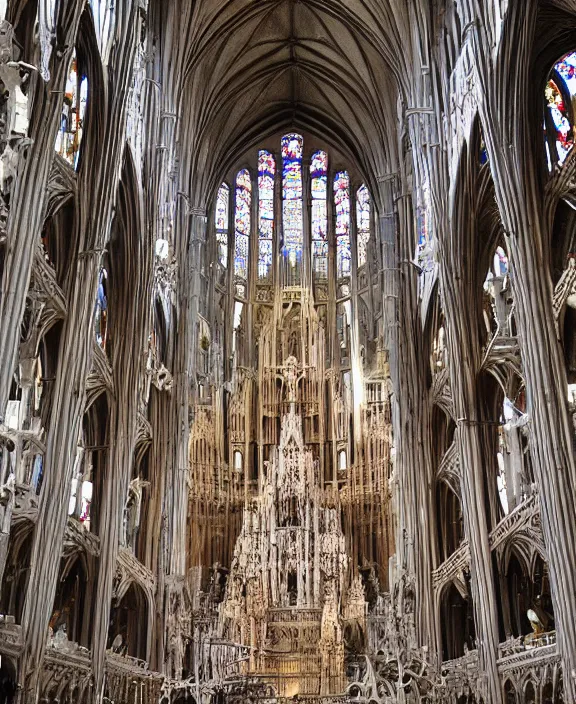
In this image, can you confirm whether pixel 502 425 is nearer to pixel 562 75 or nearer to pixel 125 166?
pixel 562 75

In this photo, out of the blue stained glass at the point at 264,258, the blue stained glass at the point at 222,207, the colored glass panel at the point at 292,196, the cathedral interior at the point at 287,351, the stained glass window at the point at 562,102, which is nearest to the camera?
the cathedral interior at the point at 287,351

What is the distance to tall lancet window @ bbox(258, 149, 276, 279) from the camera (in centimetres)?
4281

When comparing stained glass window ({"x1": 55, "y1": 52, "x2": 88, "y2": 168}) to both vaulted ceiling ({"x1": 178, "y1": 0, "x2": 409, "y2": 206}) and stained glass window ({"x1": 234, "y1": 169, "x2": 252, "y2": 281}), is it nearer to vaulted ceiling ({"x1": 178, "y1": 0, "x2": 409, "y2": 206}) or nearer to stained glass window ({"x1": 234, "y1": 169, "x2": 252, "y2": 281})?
vaulted ceiling ({"x1": 178, "y1": 0, "x2": 409, "y2": 206})

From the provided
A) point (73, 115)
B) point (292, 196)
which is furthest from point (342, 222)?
point (73, 115)

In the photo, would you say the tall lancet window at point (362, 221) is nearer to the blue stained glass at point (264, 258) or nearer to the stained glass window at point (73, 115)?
the blue stained glass at point (264, 258)

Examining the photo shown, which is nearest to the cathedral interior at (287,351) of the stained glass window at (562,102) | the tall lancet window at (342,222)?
the stained glass window at (562,102)

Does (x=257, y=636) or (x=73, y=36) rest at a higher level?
(x=73, y=36)

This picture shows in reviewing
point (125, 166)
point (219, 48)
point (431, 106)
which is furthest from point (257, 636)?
point (219, 48)

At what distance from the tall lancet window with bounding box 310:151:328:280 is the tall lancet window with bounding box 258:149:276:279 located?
2095 millimetres

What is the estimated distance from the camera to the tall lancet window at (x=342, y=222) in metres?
42.4

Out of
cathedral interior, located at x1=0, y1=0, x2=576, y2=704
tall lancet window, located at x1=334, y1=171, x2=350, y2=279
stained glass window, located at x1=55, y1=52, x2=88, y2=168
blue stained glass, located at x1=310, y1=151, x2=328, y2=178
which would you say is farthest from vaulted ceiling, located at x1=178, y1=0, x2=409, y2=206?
stained glass window, located at x1=55, y1=52, x2=88, y2=168

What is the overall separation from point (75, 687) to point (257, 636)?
11.4m

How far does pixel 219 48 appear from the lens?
35.7 metres

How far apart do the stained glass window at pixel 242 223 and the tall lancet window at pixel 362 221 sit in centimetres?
547
